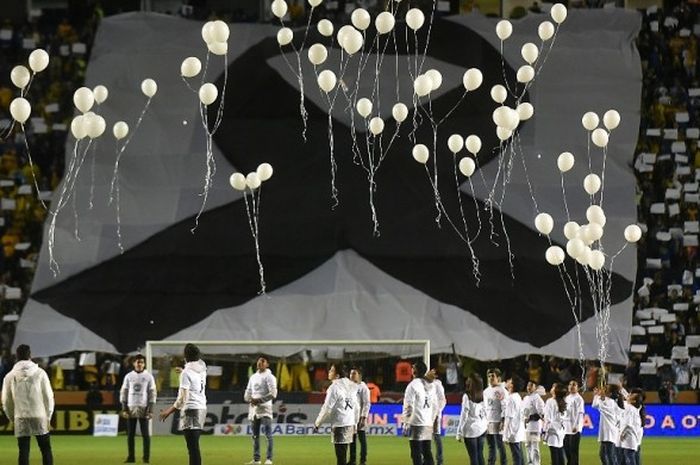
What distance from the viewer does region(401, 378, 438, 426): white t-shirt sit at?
22.4 meters

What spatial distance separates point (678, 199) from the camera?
42.7 m

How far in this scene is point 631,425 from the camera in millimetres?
22719

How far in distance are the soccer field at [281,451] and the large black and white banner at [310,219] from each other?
3.49 meters

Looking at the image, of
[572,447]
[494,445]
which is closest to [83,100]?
[494,445]

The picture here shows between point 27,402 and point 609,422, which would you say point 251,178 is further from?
point 27,402

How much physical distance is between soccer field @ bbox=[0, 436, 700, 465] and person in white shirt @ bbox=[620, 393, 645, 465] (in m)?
5.63

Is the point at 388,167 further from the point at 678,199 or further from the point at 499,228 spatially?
the point at 678,199

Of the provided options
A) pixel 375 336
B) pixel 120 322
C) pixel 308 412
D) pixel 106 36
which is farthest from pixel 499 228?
pixel 106 36

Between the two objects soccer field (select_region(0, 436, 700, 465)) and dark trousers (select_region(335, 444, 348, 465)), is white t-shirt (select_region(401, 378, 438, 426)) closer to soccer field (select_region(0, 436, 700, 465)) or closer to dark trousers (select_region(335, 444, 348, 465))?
dark trousers (select_region(335, 444, 348, 465))

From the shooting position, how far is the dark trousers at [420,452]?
22688 mm

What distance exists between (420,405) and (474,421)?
1.81 metres

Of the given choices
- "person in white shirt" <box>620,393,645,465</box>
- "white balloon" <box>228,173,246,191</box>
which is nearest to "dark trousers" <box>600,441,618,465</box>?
"person in white shirt" <box>620,393,645,465</box>

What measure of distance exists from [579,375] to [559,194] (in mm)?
5002

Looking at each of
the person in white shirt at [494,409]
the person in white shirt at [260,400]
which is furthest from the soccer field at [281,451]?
the person in white shirt at [494,409]
